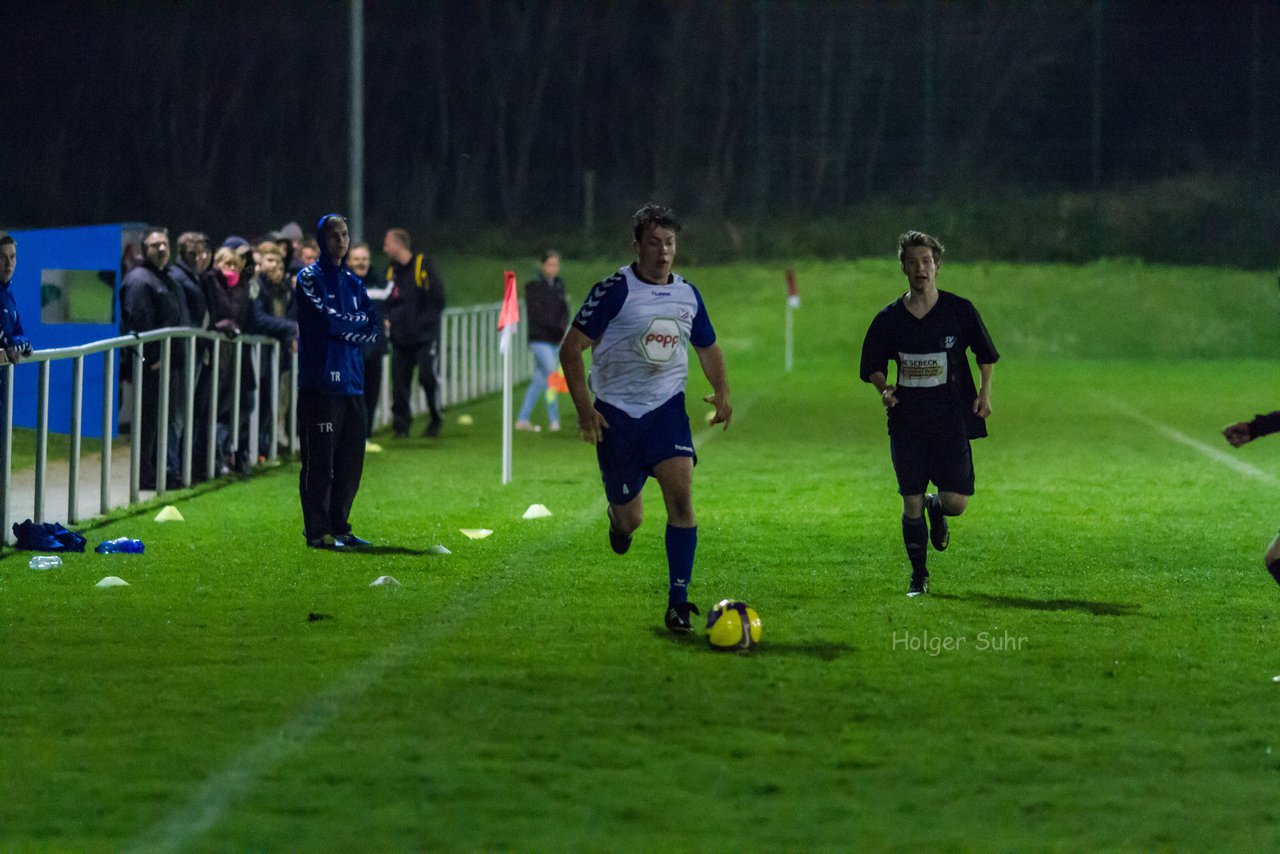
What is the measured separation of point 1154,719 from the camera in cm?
696

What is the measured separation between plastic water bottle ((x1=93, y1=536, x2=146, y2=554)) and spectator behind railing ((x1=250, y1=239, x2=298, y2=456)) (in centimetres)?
439

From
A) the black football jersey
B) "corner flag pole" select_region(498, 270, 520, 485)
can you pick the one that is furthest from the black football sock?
"corner flag pole" select_region(498, 270, 520, 485)

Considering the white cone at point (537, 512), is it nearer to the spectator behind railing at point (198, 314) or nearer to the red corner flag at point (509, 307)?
the red corner flag at point (509, 307)

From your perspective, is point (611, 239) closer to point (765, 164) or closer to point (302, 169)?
point (765, 164)

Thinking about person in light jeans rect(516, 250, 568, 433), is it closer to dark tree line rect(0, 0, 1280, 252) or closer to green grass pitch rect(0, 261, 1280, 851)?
green grass pitch rect(0, 261, 1280, 851)

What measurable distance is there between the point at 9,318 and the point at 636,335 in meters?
4.55

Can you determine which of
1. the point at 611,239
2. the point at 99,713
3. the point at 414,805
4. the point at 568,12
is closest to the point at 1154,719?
the point at 414,805

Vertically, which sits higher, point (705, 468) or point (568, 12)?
point (568, 12)

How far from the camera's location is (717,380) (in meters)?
9.12

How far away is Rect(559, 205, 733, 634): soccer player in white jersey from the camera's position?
8.65 m

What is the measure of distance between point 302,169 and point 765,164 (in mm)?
19465

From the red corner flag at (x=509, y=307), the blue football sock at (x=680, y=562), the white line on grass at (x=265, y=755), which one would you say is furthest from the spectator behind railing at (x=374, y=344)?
the white line on grass at (x=265, y=755)

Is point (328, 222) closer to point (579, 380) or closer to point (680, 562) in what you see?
point (579, 380)

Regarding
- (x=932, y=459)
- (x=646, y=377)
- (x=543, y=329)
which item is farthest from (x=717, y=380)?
(x=543, y=329)
